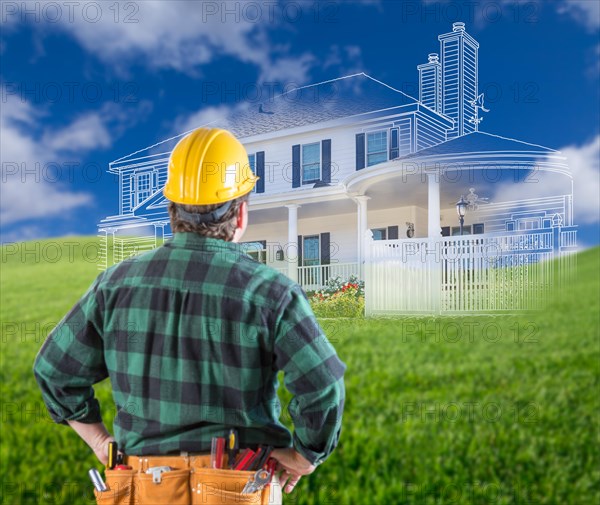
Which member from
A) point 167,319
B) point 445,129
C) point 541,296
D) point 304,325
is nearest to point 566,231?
point 541,296

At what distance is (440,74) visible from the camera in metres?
2.93

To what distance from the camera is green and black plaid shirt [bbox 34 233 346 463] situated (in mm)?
1377

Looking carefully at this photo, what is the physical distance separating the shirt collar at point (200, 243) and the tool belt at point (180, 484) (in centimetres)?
42

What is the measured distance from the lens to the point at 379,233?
240 cm

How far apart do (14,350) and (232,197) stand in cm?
407

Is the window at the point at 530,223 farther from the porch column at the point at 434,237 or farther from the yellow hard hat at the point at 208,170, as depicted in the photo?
the yellow hard hat at the point at 208,170

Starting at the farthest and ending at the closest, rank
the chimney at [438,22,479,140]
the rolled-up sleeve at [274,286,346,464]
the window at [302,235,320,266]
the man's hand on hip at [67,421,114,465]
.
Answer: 1. the chimney at [438,22,479,140]
2. the window at [302,235,320,266]
3. the man's hand on hip at [67,421,114,465]
4. the rolled-up sleeve at [274,286,346,464]

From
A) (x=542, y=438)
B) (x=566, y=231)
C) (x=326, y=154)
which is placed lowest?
(x=542, y=438)

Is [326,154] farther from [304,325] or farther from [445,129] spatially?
[304,325]

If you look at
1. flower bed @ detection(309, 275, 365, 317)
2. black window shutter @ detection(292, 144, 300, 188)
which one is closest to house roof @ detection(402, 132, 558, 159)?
black window shutter @ detection(292, 144, 300, 188)

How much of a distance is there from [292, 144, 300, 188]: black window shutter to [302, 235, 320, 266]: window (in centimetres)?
22

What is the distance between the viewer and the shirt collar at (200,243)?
4.66 ft

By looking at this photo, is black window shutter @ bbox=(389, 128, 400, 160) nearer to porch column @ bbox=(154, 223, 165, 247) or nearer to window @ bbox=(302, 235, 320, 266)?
window @ bbox=(302, 235, 320, 266)

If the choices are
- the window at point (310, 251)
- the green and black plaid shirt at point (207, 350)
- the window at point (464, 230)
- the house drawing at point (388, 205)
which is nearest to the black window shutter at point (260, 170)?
the house drawing at point (388, 205)
